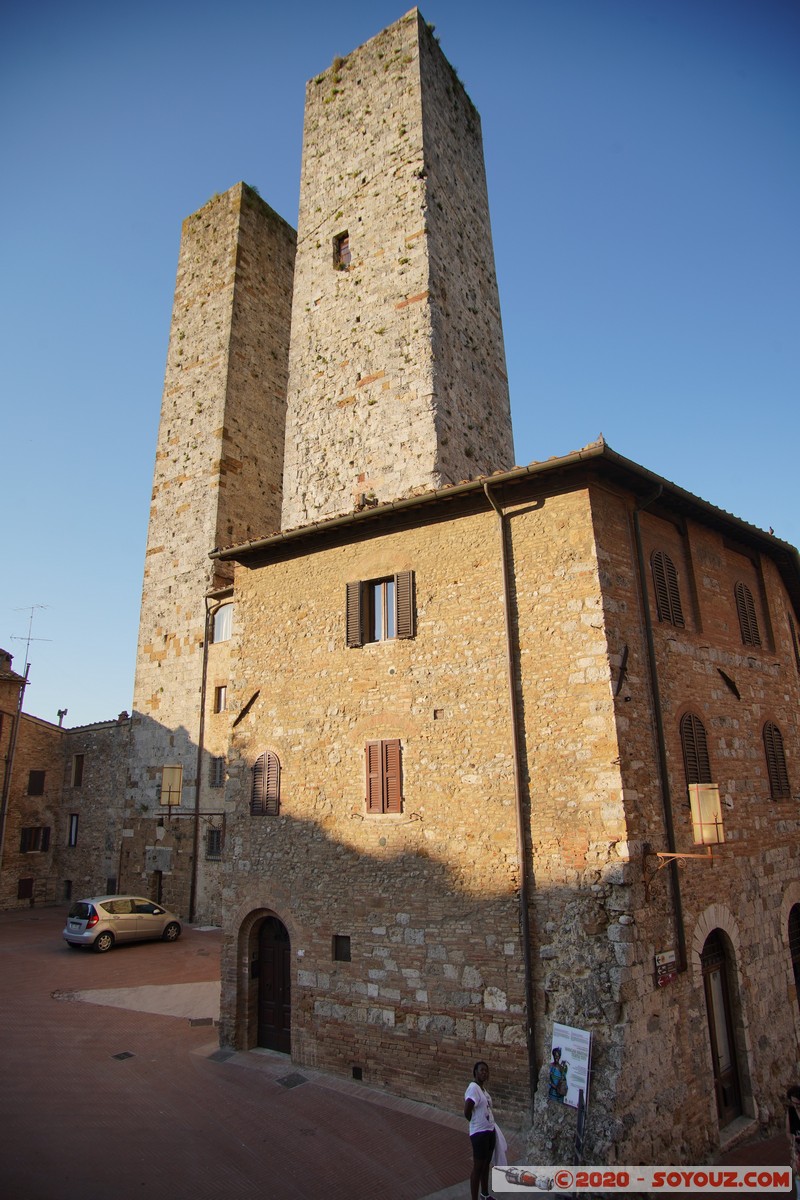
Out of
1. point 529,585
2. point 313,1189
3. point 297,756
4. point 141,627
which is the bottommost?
point 313,1189

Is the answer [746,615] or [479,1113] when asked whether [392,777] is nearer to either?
[479,1113]

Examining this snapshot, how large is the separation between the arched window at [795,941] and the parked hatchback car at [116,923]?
14.9 metres

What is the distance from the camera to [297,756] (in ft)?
38.1

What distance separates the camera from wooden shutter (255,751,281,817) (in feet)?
38.2

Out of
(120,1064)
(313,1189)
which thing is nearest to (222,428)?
(120,1064)

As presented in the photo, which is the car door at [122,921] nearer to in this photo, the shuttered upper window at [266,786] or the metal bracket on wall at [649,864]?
the shuttered upper window at [266,786]

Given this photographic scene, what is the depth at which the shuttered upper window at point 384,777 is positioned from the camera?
10391 mm

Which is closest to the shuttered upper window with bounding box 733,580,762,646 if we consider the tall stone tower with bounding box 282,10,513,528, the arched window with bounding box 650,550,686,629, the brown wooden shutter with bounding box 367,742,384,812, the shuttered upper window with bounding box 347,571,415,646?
the arched window with bounding box 650,550,686,629

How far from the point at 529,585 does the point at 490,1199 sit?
22.3 feet

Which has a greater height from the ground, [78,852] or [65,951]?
[78,852]

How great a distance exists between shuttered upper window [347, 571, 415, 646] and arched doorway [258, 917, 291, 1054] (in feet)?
16.0

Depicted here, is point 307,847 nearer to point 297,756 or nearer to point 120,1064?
point 297,756

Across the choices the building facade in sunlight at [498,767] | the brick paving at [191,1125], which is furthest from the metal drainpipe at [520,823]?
the brick paving at [191,1125]

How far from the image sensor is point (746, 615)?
495 inches
